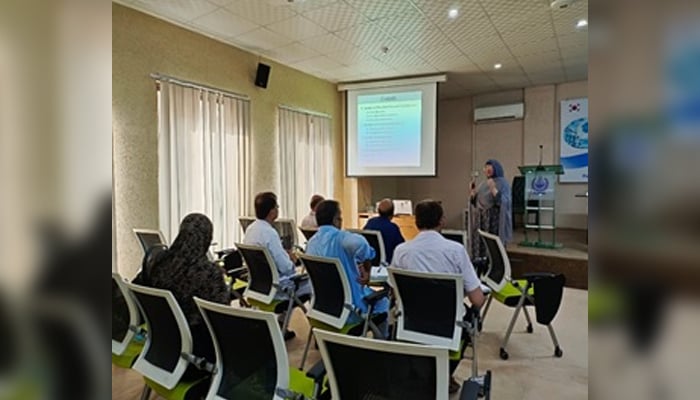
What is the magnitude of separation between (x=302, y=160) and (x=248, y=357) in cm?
505

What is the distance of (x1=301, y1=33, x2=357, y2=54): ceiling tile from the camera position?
191 inches

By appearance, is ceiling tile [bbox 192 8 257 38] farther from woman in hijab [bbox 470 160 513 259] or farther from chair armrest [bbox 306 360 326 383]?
chair armrest [bbox 306 360 326 383]

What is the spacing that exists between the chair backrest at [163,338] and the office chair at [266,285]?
107 centimetres

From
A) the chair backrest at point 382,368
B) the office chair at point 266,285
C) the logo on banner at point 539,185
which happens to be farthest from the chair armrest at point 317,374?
the logo on banner at point 539,185

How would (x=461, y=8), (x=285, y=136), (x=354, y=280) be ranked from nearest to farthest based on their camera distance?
(x=354, y=280) → (x=461, y=8) → (x=285, y=136)

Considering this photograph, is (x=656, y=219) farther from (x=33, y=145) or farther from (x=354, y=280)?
(x=354, y=280)

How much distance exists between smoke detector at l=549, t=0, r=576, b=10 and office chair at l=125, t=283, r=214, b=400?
4058 millimetres

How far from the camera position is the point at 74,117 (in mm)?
456

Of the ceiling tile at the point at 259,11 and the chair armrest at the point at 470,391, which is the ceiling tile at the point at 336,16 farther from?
the chair armrest at the point at 470,391

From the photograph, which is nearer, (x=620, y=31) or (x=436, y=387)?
(x=620, y=31)

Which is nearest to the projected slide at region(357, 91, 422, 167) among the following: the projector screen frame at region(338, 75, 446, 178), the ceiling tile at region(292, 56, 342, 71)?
the projector screen frame at region(338, 75, 446, 178)

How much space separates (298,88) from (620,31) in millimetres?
6220

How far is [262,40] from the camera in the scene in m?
4.93

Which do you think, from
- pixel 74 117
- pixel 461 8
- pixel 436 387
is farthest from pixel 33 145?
pixel 461 8
